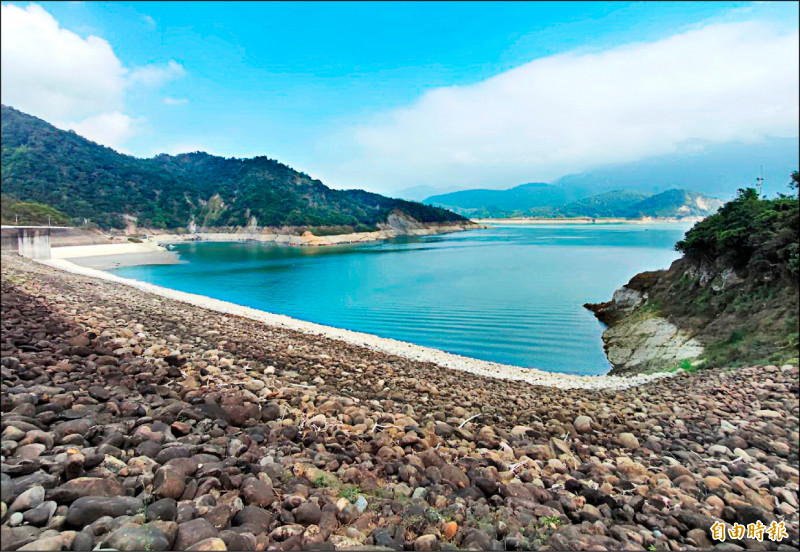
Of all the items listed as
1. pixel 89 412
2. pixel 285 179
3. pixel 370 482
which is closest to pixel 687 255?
pixel 370 482

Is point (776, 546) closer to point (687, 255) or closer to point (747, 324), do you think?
point (747, 324)

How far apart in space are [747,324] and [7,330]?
65.1 feet

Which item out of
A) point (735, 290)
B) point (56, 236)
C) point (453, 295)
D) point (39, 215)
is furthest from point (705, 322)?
point (56, 236)

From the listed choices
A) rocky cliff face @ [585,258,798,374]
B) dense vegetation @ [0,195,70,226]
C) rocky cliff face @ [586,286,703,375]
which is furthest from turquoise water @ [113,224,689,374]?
dense vegetation @ [0,195,70,226]

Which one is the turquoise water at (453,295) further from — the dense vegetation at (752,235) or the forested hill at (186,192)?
the forested hill at (186,192)

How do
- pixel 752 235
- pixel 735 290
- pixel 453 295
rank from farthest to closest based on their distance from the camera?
pixel 453 295
pixel 735 290
pixel 752 235

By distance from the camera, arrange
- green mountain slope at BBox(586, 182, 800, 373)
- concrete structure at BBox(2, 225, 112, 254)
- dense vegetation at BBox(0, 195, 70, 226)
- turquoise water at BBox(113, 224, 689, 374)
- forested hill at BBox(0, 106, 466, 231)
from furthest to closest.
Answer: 1. concrete structure at BBox(2, 225, 112, 254)
2. forested hill at BBox(0, 106, 466, 231)
3. dense vegetation at BBox(0, 195, 70, 226)
4. turquoise water at BBox(113, 224, 689, 374)
5. green mountain slope at BBox(586, 182, 800, 373)

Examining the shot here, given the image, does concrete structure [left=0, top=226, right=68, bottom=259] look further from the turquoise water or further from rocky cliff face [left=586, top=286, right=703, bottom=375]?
rocky cliff face [left=586, top=286, right=703, bottom=375]

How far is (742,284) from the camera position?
15.5 metres

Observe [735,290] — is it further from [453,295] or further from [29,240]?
[29,240]

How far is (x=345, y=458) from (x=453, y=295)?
28515 mm

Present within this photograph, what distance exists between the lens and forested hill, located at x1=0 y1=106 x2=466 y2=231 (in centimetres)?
3706

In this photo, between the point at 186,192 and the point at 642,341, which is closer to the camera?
the point at 642,341

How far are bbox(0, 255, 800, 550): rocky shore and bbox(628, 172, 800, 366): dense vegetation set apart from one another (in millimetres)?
3657
